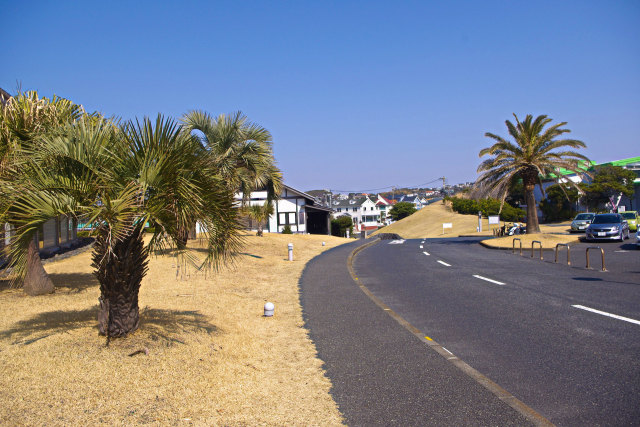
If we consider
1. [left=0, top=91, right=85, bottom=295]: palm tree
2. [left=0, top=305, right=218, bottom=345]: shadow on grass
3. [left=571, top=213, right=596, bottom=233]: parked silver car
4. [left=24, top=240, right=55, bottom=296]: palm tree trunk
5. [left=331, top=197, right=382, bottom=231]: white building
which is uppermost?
[left=331, top=197, right=382, bottom=231]: white building

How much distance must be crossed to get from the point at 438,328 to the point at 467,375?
2464 mm

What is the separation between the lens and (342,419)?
4.53 meters

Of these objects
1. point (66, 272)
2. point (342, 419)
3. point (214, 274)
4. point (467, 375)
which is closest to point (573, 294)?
point (467, 375)

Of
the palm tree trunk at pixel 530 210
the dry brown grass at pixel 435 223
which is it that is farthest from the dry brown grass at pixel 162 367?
the dry brown grass at pixel 435 223

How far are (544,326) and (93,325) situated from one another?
7.09m

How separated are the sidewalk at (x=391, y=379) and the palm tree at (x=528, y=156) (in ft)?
73.6

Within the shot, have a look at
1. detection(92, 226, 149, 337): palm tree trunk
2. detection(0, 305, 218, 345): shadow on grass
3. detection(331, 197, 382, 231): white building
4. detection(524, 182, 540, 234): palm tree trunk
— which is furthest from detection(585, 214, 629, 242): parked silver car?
detection(331, 197, 382, 231): white building

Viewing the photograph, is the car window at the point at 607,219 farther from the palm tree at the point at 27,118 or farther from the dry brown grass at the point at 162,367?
the palm tree at the point at 27,118

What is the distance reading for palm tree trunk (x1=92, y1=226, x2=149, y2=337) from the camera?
254 inches

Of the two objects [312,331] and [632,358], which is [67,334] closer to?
[312,331]

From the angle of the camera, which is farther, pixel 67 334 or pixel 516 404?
pixel 67 334

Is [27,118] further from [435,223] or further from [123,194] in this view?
[435,223]

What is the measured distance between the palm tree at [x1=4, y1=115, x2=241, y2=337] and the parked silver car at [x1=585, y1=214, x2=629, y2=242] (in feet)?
83.2

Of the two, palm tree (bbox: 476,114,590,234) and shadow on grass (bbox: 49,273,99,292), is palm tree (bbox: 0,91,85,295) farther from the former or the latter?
palm tree (bbox: 476,114,590,234)
